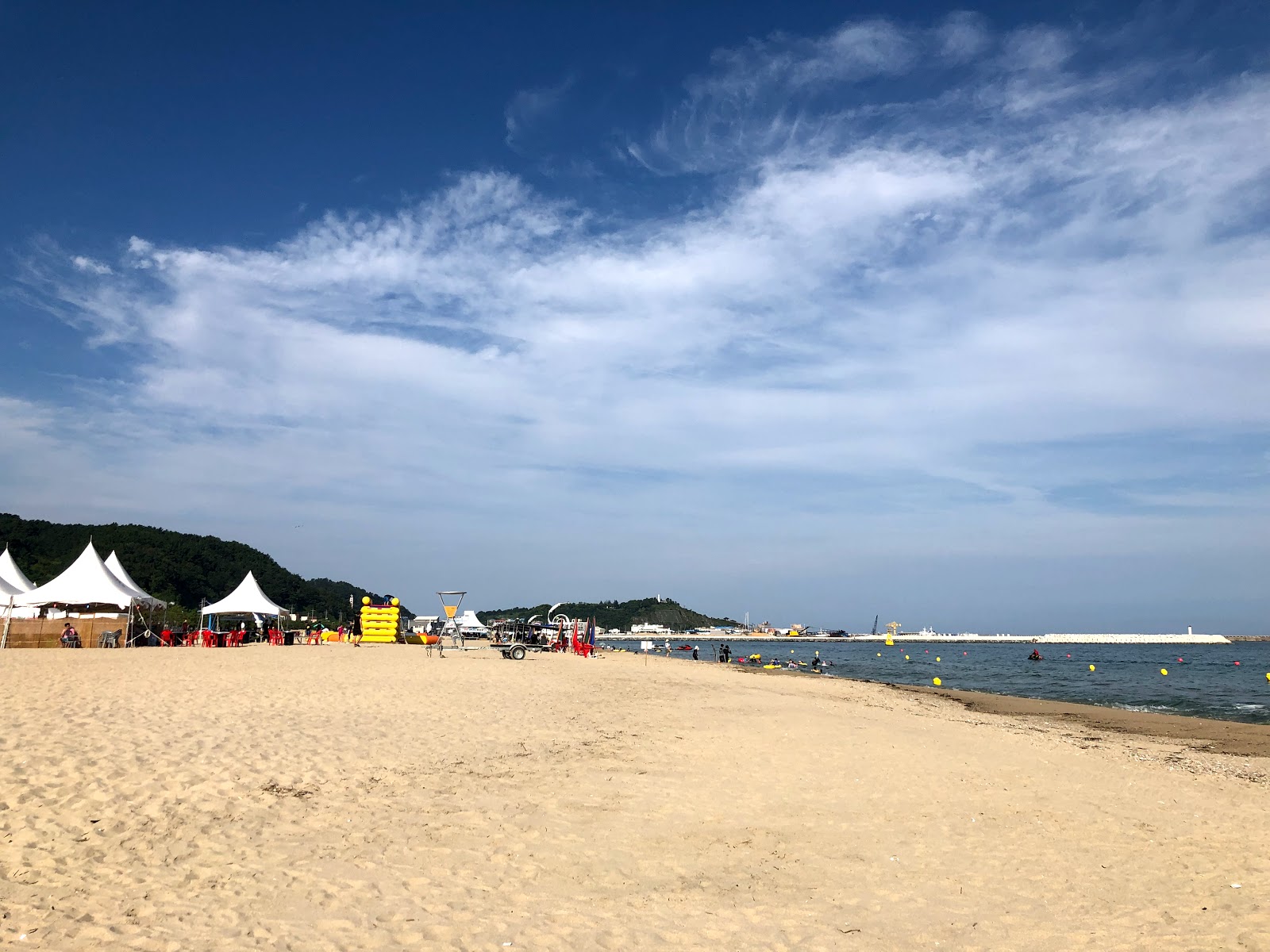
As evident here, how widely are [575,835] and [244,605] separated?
34.7 m

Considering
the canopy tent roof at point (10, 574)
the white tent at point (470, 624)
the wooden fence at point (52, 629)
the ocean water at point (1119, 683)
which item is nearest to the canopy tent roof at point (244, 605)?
the wooden fence at point (52, 629)

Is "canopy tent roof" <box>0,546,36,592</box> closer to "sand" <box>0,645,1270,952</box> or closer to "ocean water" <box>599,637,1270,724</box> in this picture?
"sand" <box>0,645,1270,952</box>

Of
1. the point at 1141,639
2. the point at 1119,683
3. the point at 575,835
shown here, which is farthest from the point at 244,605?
the point at 1141,639

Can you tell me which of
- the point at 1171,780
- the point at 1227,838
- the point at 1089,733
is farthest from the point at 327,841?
the point at 1089,733

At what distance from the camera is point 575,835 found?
7695 millimetres

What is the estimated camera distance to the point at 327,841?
6973 mm

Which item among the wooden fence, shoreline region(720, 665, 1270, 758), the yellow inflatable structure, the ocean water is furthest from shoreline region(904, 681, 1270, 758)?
the wooden fence

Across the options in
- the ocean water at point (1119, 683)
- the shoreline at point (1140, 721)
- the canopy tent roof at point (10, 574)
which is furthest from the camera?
the canopy tent roof at point (10, 574)

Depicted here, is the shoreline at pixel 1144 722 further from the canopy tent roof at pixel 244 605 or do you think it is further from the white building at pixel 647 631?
the white building at pixel 647 631

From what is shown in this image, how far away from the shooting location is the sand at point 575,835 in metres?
5.62

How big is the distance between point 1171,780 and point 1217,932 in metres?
7.09

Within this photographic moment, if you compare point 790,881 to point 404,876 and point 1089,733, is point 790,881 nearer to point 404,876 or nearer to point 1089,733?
point 404,876

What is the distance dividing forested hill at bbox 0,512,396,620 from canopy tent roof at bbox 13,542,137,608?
37246 mm

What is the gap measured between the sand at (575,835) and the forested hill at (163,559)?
208ft
